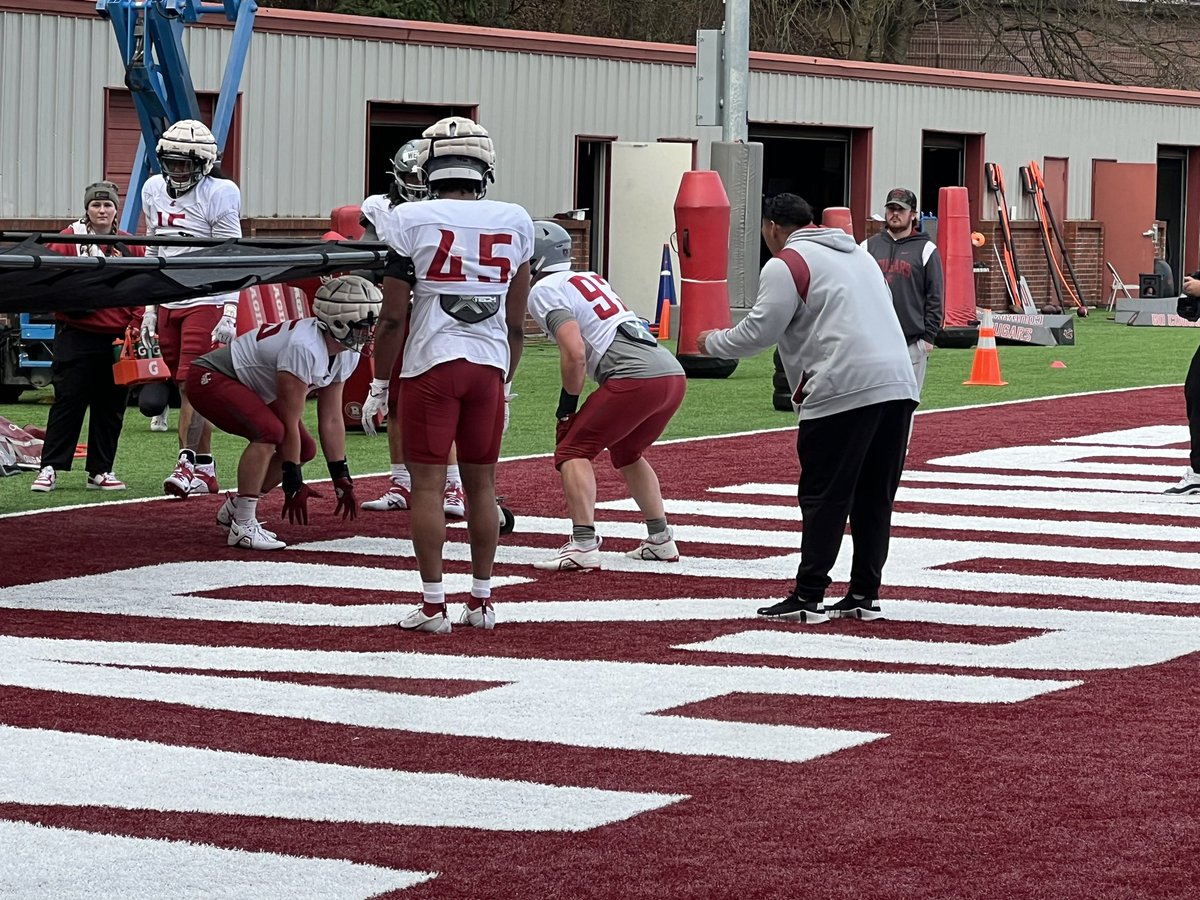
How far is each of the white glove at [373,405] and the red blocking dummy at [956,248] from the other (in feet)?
47.4

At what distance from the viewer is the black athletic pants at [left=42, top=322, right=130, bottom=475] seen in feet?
44.6

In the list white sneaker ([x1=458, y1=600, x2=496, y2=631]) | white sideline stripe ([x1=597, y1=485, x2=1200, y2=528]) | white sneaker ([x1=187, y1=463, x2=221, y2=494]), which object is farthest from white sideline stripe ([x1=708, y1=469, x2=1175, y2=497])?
white sneaker ([x1=458, y1=600, x2=496, y2=631])

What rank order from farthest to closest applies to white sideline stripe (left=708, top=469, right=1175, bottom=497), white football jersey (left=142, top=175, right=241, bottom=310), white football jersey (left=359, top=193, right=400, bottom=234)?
1. white sideline stripe (left=708, top=469, right=1175, bottom=497)
2. white football jersey (left=142, top=175, right=241, bottom=310)
3. white football jersey (left=359, top=193, right=400, bottom=234)

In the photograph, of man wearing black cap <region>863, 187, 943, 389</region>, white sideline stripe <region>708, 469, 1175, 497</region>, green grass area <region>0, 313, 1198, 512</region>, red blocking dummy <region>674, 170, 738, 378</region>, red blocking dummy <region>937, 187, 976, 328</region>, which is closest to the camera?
white sideline stripe <region>708, 469, 1175, 497</region>

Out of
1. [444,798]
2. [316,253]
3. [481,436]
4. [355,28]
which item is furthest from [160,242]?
[355,28]

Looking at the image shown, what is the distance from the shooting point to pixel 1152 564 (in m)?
11.0

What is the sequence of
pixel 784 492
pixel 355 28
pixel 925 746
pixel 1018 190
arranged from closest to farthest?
1. pixel 925 746
2. pixel 784 492
3. pixel 355 28
4. pixel 1018 190

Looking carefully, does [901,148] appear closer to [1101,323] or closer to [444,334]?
[1101,323]

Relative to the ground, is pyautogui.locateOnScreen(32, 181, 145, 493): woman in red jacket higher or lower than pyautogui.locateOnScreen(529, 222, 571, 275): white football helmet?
lower

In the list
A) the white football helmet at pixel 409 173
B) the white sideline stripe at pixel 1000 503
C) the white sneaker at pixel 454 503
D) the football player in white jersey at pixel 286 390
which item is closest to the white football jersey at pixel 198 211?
the white football helmet at pixel 409 173

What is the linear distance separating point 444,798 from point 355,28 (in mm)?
21202

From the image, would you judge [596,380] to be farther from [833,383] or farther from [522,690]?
[522,690]

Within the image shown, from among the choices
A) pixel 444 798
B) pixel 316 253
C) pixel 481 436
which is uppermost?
pixel 316 253

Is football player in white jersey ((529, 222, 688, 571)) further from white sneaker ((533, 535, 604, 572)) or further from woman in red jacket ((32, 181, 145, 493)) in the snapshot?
woman in red jacket ((32, 181, 145, 493))
